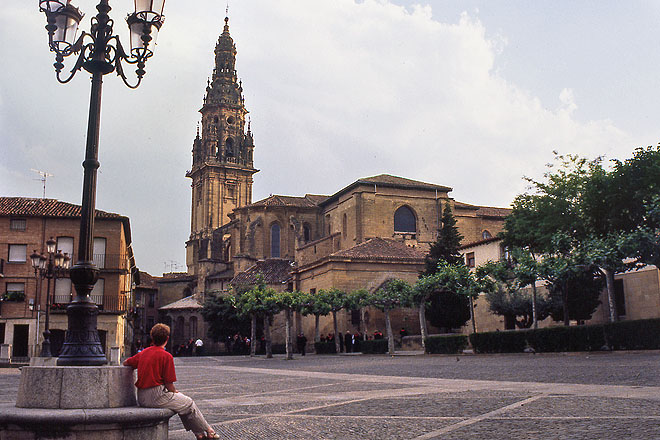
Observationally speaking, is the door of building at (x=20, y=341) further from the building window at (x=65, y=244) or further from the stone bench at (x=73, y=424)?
the stone bench at (x=73, y=424)

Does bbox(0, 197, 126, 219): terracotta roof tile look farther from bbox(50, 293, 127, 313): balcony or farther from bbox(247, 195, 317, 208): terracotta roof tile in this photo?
bbox(247, 195, 317, 208): terracotta roof tile

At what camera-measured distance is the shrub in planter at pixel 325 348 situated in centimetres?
4294

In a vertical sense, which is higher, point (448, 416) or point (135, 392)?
point (135, 392)

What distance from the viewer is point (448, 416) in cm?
895

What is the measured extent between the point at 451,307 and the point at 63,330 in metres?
23.7

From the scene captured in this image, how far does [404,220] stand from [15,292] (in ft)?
103

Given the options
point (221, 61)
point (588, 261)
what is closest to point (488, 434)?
point (588, 261)

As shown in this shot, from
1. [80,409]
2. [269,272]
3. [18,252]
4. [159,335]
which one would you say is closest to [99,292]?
[18,252]

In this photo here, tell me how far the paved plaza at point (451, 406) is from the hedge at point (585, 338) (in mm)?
5214

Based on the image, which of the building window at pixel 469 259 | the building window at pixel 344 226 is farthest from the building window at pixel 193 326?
the building window at pixel 469 259

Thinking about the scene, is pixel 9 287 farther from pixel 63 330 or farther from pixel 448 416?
pixel 448 416

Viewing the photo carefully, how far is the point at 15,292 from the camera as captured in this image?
3725 centimetres

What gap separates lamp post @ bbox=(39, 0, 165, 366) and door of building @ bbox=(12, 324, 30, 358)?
3192 cm

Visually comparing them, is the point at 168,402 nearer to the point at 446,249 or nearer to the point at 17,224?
the point at 17,224
